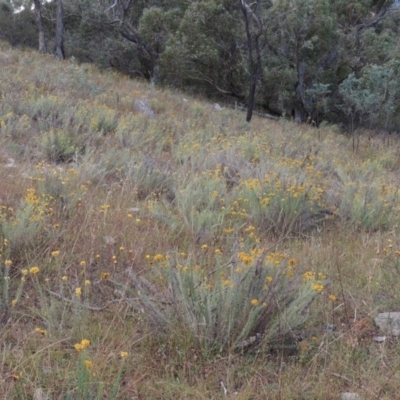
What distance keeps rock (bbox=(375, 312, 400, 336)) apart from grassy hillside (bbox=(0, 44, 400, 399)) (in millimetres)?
49

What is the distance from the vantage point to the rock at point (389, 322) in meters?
2.31

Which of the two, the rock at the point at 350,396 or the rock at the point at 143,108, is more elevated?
the rock at the point at 143,108

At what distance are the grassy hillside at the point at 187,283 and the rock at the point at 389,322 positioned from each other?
5cm

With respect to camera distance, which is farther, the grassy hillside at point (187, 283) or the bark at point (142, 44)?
the bark at point (142, 44)

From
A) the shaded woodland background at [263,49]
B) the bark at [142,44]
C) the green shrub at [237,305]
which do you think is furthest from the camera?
the bark at [142,44]

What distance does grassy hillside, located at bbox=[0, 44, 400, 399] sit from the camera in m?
1.88

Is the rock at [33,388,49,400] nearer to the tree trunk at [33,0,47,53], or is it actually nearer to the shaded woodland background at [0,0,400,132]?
the shaded woodland background at [0,0,400,132]

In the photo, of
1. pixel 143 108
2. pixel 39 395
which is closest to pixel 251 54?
pixel 143 108

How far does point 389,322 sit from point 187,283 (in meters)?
1.07

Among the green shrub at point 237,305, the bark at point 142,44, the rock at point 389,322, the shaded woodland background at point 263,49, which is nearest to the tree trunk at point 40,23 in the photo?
the shaded woodland background at point 263,49

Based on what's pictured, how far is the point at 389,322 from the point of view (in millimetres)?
2334

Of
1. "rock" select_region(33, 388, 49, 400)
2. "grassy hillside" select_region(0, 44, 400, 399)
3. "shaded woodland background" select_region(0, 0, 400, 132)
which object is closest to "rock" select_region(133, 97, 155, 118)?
"grassy hillside" select_region(0, 44, 400, 399)

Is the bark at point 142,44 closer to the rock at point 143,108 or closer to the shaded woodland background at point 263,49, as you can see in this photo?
the shaded woodland background at point 263,49

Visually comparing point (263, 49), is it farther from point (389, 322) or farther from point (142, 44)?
point (389, 322)
